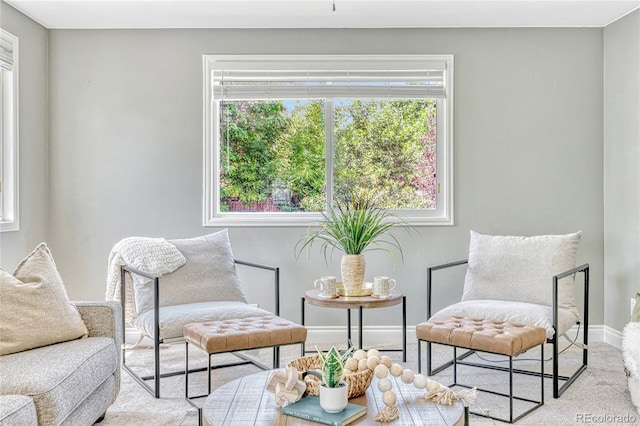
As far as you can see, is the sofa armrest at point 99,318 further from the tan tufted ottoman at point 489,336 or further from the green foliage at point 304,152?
the green foliage at point 304,152

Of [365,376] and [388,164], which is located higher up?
[388,164]

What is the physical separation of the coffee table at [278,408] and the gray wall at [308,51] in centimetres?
210

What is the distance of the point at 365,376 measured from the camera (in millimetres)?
1971

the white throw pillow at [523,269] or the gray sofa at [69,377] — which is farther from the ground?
the white throw pillow at [523,269]

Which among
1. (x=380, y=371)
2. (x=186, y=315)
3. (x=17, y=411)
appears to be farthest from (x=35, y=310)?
(x=380, y=371)

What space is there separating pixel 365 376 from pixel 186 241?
1.91 metres

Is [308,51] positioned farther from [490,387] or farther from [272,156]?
[490,387]

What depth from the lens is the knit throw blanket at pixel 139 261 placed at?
3.29 m

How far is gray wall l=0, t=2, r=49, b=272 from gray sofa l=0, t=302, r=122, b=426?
136 centimetres

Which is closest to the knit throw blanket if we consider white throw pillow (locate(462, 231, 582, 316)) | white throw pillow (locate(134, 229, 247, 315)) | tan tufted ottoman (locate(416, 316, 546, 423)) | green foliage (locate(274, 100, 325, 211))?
white throw pillow (locate(134, 229, 247, 315))

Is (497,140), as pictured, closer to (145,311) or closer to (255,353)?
(255,353)

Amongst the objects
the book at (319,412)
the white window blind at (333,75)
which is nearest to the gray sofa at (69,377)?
the book at (319,412)

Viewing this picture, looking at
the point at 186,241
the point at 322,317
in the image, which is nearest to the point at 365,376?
the point at 186,241

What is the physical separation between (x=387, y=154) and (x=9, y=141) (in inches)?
101
